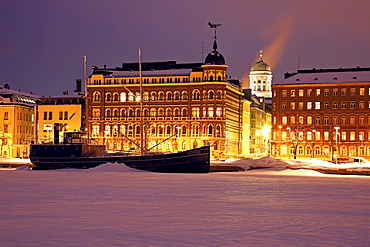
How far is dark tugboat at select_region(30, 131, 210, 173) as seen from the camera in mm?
61469

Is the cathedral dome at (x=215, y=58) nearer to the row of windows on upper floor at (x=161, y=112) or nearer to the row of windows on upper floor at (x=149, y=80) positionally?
the row of windows on upper floor at (x=149, y=80)

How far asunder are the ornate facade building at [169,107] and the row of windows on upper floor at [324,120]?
1035cm

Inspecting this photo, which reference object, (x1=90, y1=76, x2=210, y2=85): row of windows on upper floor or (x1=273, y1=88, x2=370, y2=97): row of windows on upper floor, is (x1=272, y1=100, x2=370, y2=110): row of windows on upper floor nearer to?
(x1=273, y1=88, x2=370, y2=97): row of windows on upper floor

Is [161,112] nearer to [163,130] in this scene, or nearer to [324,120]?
[163,130]

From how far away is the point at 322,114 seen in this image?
12106 cm

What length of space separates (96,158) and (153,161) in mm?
6100

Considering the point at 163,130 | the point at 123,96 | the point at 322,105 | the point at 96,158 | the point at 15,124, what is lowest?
the point at 96,158

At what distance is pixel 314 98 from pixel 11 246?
110363 mm

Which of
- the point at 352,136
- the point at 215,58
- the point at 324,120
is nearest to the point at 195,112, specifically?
the point at 215,58

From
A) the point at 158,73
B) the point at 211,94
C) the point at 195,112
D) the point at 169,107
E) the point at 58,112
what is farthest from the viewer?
the point at 58,112

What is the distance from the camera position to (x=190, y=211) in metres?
22.7

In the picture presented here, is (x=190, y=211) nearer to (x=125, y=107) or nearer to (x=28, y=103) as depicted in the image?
(x=125, y=107)

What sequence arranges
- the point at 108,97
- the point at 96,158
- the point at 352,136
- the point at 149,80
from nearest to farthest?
the point at 96,158, the point at 352,136, the point at 149,80, the point at 108,97

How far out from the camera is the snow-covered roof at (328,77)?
120562 mm
